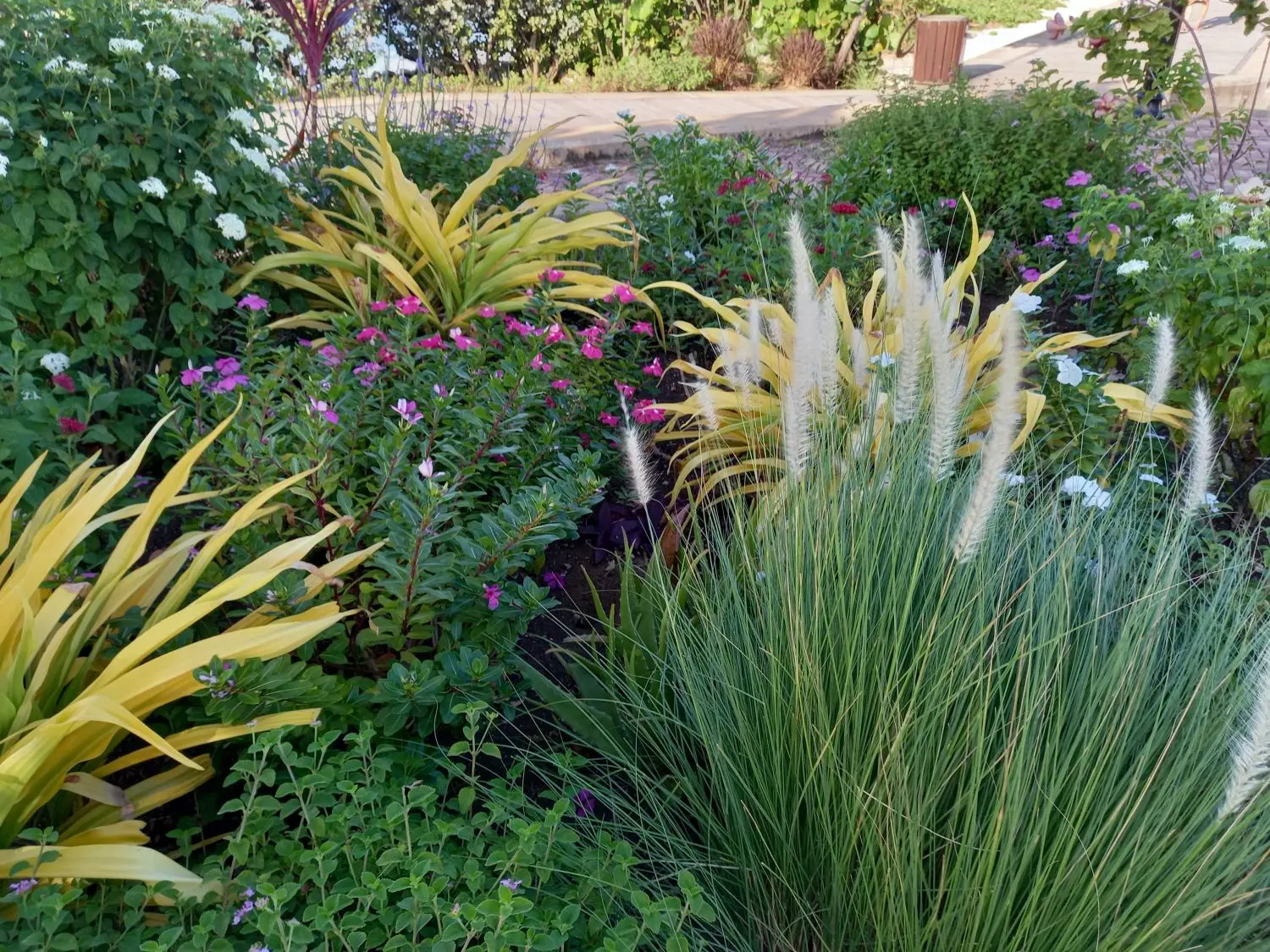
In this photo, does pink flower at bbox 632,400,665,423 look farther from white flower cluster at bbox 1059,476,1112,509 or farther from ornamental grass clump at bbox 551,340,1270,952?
white flower cluster at bbox 1059,476,1112,509

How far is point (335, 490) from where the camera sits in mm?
2127

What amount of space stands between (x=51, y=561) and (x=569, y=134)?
701 centimetres

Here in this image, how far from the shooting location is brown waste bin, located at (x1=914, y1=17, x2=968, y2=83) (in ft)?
35.1

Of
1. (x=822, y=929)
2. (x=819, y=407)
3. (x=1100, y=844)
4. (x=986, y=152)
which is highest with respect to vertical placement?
(x=986, y=152)

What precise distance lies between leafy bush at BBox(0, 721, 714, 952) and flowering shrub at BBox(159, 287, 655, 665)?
1.04ft

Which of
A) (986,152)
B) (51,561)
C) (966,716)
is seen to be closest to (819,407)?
(966,716)

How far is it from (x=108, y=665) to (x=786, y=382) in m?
1.32

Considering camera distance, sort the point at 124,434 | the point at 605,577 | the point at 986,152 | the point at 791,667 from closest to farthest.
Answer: the point at 791,667
the point at 605,577
the point at 124,434
the point at 986,152

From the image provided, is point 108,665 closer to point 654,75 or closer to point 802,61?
point 654,75

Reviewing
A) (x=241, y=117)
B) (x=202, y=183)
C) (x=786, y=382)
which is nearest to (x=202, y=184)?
(x=202, y=183)

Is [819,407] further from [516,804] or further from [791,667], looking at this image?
[516,804]

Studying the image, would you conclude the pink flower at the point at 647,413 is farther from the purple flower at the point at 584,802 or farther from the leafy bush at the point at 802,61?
the leafy bush at the point at 802,61

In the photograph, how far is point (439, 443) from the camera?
1995 mm

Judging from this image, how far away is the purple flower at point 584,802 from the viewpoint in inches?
→ 65.0
